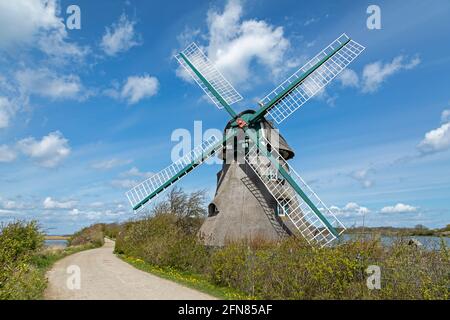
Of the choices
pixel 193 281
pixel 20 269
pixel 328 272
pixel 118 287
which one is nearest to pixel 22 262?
pixel 20 269

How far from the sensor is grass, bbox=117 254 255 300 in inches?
447

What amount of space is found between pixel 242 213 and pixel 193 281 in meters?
6.41

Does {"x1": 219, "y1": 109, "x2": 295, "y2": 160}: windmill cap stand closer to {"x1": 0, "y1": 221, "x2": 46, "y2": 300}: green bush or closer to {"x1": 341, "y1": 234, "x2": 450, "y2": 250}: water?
{"x1": 341, "y1": 234, "x2": 450, "y2": 250}: water

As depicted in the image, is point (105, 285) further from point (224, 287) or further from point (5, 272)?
point (224, 287)

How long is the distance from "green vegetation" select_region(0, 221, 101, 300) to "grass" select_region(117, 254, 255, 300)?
4876 millimetres

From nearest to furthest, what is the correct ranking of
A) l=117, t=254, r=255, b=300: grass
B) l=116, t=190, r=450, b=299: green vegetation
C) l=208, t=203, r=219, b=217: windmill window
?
l=116, t=190, r=450, b=299: green vegetation → l=117, t=254, r=255, b=300: grass → l=208, t=203, r=219, b=217: windmill window

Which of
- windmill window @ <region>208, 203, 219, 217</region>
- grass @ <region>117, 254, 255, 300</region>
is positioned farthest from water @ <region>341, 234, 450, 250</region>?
windmill window @ <region>208, 203, 219, 217</region>

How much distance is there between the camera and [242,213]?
774 inches

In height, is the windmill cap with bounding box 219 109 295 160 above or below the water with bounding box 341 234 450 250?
above

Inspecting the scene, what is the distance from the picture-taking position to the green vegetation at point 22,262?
9945 mm
